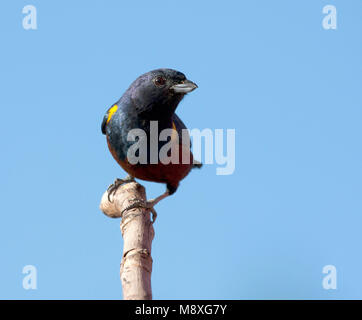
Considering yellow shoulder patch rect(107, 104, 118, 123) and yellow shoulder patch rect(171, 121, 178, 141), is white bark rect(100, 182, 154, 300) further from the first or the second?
yellow shoulder patch rect(107, 104, 118, 123)

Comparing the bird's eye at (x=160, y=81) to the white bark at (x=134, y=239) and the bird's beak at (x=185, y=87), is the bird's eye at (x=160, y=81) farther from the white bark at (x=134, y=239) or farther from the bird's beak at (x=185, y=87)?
the white bark at (x=134, y=239)

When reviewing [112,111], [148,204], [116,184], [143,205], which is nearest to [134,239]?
[143,205]

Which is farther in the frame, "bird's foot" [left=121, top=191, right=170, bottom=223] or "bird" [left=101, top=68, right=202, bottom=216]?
"bird" [left=101, top=68, right=202, bottom=216]

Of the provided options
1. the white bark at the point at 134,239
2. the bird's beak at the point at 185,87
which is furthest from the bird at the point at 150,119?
the white bark at the point at 134,239

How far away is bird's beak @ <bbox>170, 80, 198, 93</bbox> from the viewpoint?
755 cm

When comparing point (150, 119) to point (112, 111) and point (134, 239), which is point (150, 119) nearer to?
point (112, 111)

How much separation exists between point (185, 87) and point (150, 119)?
0.48 m

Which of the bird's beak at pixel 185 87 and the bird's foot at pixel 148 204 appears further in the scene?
the bird's beak at pixel 185 87

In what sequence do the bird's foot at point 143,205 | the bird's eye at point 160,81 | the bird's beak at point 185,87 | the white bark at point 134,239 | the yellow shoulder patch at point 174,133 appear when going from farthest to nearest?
the yellow shoulder patch at point 174,133
the bird's eye at point 160,81
the bird's beak at point 185,87
the bird's foot at point 143,205
the white bark at point 134,239

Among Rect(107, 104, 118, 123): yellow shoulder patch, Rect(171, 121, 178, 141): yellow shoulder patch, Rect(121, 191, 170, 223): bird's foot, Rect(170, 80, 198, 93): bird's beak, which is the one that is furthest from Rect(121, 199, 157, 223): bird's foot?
Rect(170, 80, 198, 93): bird's beak

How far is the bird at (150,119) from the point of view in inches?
300

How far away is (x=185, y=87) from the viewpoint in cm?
758
